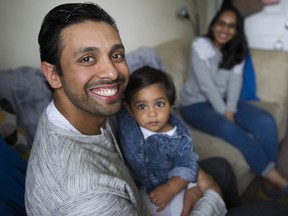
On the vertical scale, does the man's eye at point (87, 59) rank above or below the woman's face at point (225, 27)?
above

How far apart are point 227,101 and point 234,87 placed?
0.39ft

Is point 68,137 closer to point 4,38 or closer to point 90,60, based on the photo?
point 90,60

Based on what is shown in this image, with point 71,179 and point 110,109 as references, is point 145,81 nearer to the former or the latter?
point 110,109

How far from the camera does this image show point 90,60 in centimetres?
68

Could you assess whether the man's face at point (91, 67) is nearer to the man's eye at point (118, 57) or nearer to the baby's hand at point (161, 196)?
the man's eye at point (118, 57)

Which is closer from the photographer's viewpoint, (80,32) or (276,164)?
(80,32)

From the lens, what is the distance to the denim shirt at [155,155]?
41.9 inches

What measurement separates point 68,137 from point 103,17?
330mm

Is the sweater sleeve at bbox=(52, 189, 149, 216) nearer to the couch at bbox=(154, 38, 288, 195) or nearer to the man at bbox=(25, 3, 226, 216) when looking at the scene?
the man at bbox=(25, 3, 226, 216)

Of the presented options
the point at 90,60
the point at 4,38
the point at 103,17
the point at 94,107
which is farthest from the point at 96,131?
the point at 4,38

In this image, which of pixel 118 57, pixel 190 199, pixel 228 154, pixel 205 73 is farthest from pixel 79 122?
pixel 205 73

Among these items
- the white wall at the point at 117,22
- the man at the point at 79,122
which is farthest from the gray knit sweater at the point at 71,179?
the white wall at the point at 117,22

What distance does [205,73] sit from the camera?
1.91 metres

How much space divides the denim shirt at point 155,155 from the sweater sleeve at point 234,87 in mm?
987
